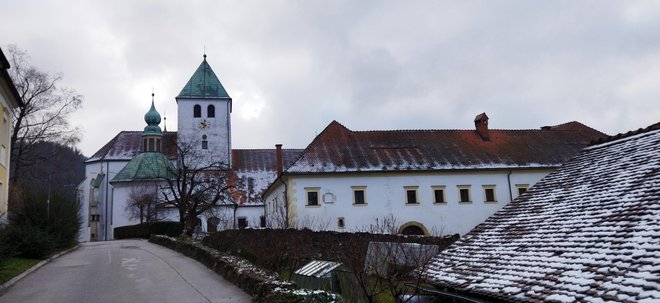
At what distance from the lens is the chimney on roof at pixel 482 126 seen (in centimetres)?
4311

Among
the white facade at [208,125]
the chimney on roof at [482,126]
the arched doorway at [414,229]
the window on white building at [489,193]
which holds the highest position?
the white facade at [208,125]

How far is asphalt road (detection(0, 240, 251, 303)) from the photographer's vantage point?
1333 centimetres

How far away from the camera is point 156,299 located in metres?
13.1

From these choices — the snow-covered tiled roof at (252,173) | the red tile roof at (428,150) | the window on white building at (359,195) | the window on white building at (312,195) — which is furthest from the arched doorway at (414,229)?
the snow-covered tiled roof at (252,173)

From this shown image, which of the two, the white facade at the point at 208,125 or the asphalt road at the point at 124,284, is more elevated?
the white facade at the point at 208,125

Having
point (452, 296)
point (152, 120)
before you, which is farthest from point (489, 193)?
point (152, 120)

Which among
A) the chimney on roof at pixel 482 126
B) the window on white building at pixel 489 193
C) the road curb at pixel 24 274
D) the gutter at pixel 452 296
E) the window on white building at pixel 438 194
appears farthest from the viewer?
the chimney on roof at pixel 482 126

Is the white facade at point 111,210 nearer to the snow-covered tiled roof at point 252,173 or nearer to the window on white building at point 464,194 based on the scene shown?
the snow-covered tiled roof at point 252,173

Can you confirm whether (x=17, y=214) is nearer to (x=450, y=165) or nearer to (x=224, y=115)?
(x=450, y=165)

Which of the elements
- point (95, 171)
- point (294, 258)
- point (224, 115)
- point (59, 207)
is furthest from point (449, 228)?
point (95, 171)

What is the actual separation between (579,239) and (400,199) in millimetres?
29101

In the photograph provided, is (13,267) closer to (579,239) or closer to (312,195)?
(579,239)

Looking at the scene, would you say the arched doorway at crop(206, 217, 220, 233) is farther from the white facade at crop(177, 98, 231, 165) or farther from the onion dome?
the onion dome

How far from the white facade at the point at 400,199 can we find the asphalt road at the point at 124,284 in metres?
15.0
